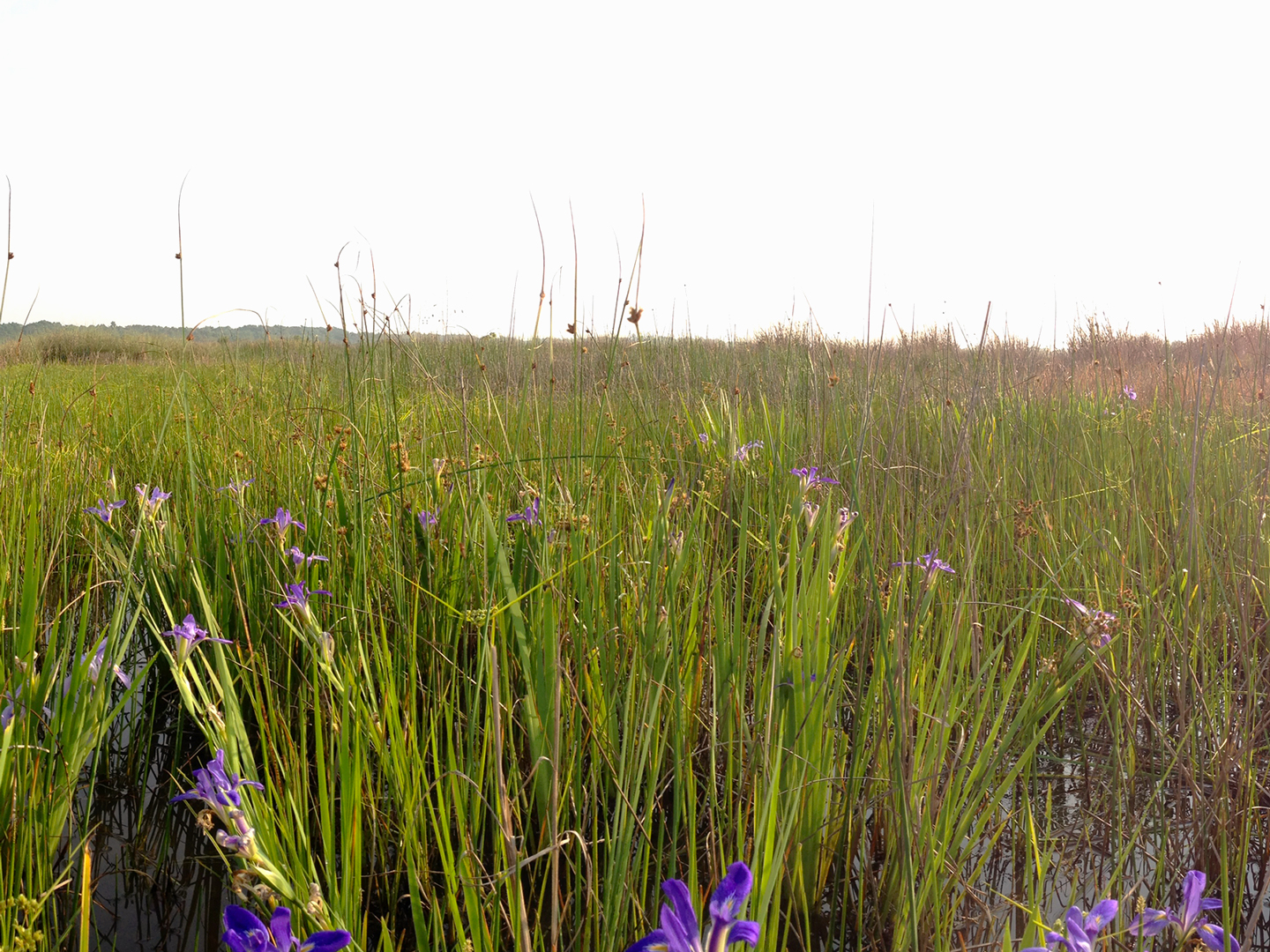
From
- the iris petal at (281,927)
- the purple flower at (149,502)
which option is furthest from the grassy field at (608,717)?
the iris petal at (281,927)

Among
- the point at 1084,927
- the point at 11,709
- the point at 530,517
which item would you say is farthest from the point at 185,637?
the point at 1084,927

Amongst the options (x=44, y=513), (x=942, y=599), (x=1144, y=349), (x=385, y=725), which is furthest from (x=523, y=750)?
(x=1144, y=349)

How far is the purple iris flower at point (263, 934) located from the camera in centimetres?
63

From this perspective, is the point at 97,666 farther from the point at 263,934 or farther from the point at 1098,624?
the point at 1098,624

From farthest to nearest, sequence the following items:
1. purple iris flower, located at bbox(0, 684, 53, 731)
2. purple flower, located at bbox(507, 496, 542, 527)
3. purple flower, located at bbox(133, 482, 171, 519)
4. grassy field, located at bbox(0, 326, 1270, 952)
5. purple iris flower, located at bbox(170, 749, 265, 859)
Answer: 1. purple flower, located at bbox(133, 482, 171, 519)
2. purple flower, located at bbox(507, 496, 542, 527)
3. purple iris flower, located at bbox(0, 684, 53, 731)
4. grassy field, located at bbox(0, 326, 1270, 952)
5. purple iris flower, located at bbox(170, 749, 265, 859)

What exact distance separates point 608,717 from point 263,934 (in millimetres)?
606

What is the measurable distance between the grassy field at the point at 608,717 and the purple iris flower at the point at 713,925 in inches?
6.4

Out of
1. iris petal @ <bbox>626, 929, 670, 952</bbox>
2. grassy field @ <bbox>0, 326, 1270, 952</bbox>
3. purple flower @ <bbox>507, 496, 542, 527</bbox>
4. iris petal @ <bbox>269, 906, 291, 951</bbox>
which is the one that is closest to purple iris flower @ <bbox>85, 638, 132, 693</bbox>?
grassy field @ <bbox>0, 326, 1270, 952</bbox>

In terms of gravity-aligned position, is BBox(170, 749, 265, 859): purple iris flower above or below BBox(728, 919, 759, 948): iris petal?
below

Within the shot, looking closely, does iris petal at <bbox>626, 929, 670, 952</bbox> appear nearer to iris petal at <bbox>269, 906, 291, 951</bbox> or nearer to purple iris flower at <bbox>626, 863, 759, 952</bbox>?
purple iris flower at <bbox>626, 863, 759, 952</bbox>

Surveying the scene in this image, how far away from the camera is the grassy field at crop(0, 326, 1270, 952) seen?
3.36 feet

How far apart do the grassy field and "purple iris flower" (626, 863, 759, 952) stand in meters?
0.16

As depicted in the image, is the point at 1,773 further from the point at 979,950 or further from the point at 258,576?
the point at 979,950

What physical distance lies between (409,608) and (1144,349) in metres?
8.52
